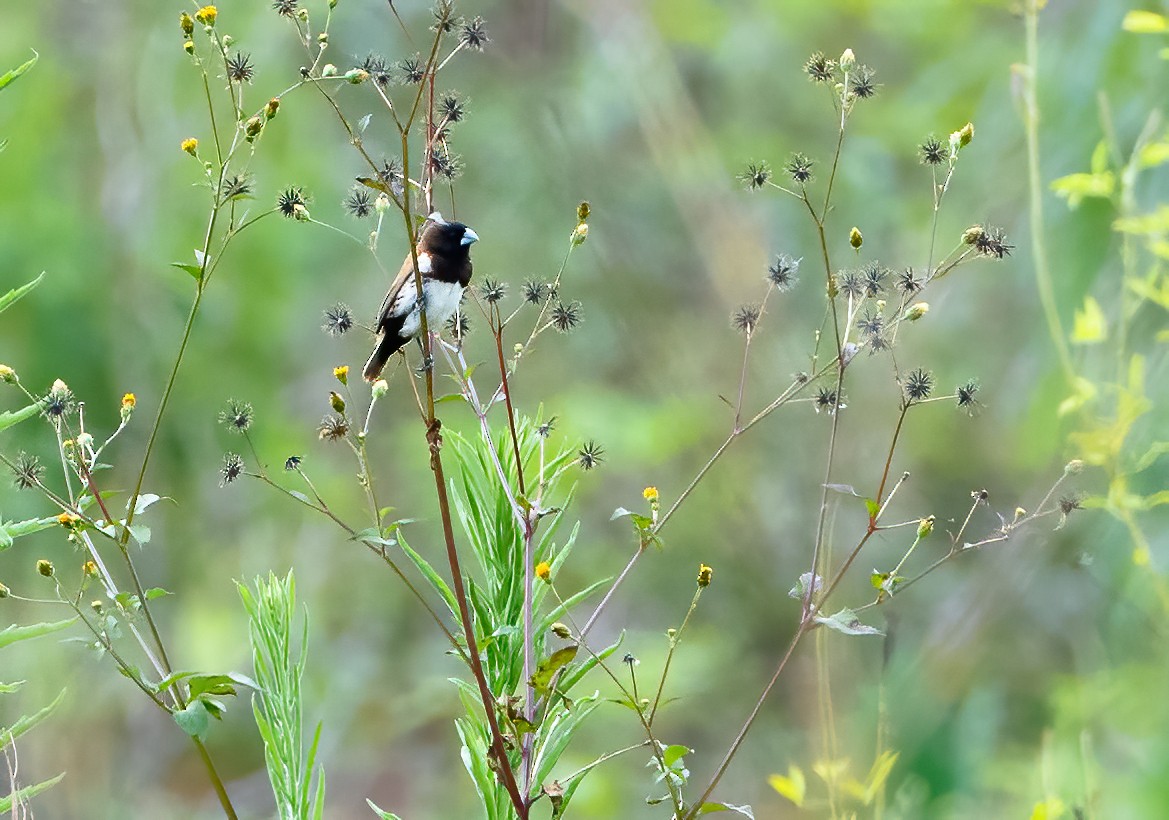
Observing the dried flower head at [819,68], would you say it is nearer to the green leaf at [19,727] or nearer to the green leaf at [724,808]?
the green leaf at [724,808]

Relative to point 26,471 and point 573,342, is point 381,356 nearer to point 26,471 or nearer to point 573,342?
point 26,471

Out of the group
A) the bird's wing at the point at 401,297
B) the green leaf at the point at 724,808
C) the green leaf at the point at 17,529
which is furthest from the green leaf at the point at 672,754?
the bird's wing at the point at 401,297

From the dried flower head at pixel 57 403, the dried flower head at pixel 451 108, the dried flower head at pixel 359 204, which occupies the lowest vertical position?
the dried flower head at pixel 57 403

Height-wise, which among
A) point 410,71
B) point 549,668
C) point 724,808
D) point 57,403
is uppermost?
point 410,71

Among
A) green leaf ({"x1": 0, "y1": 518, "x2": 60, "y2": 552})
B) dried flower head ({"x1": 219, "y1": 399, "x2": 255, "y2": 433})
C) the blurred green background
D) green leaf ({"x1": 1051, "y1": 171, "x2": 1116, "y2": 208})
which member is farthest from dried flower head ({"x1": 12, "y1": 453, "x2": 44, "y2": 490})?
the blurred green background

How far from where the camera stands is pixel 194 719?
764 mm

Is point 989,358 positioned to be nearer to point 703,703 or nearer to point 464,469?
point 703,703

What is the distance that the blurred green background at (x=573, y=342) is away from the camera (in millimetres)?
2672

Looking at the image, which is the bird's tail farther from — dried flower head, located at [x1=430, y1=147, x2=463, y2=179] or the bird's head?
dried flower head, located at [x1=430, y1=147, x2=463, y2=179]

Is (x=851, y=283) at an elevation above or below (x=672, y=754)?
above

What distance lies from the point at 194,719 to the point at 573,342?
269 cm

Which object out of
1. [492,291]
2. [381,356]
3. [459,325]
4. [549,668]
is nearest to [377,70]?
[492,291]

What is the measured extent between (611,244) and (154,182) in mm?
1158

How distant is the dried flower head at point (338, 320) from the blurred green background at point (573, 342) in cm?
138
